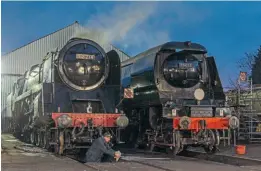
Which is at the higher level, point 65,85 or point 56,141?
point 65,85

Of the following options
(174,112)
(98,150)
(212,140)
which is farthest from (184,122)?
(98,150)

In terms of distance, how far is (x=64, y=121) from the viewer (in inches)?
478

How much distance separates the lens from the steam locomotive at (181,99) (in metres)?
13.0

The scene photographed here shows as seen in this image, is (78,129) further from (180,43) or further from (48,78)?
(180,43)

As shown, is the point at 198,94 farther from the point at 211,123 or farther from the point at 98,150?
the point at 98,150

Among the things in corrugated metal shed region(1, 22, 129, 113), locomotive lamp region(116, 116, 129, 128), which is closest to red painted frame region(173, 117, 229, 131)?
locomotive lamp region(116, 116, 129, 128)

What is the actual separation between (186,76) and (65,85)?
3840mm

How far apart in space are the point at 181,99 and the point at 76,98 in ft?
10.8

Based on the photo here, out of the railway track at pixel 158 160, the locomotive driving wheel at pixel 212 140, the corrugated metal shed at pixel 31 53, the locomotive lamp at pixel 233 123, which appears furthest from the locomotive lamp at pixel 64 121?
the corrugated metal shed at pixel 31 53

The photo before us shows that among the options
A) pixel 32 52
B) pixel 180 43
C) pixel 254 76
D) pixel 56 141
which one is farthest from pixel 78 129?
pixel 254 76

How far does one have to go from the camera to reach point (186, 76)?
45.5 feet

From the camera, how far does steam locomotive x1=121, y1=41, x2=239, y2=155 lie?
13.0 meters

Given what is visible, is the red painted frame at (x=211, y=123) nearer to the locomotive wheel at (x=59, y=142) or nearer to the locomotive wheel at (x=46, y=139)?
the locomotive wheel at (x=59, y=142)

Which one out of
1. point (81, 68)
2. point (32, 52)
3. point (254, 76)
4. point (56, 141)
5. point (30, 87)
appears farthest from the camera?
point (254, 76)
